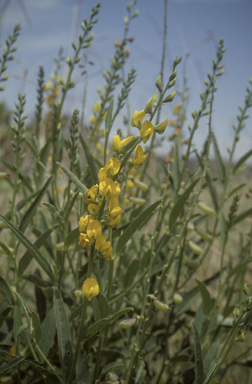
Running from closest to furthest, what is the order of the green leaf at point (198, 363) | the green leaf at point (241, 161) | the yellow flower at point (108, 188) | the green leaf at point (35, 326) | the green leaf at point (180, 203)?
the yellow flower at point (108, 188), the green leaf at point (35, 326), the green leaf at point (198, 363), the green leaf at point (180, 203), the green leaf at point (241, 161)

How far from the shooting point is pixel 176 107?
2590 mm

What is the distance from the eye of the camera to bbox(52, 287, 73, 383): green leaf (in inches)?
34.5

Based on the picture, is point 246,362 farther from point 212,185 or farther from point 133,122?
point 133,122

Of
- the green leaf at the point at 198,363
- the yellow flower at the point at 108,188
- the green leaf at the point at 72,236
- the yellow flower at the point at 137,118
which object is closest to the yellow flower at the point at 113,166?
the yellow flower at the point at 108,188

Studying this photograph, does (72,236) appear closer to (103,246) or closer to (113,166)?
(103,246)

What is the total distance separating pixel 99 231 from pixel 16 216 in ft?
1.68

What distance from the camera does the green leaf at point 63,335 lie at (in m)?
0.88

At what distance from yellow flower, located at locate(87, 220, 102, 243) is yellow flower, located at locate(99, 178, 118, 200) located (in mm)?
67

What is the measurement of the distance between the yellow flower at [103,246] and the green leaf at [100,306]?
0.44 ft

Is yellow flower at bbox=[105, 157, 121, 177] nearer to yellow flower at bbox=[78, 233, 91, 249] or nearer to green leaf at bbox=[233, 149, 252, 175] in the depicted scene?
yellow flower at bbox=[78, 233, 91, 249]

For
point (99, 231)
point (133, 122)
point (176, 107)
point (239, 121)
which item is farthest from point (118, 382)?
point (176, 107)

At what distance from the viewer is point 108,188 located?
0.70 m

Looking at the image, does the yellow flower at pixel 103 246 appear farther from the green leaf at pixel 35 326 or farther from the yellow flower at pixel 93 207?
the green leaf at pixel 35 326

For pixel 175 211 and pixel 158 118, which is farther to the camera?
pixel 158 118
